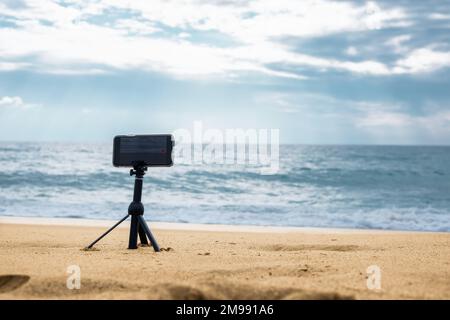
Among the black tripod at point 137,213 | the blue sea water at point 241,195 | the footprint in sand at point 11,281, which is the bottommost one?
the blue sea water at point 241,195

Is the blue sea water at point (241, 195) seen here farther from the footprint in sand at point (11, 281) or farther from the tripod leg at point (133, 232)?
the footprint in sand at point (11, 281)

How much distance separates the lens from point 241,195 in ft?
65.8

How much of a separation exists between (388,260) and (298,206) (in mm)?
12264

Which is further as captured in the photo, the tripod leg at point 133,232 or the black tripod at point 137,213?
the tripod leg at point 133,232

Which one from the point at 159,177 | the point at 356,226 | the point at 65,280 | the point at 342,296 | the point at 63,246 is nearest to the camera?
the point at 342,296

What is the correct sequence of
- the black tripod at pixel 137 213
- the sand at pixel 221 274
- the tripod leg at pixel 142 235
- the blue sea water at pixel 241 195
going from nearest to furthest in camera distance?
1. the sand at pixel 221 274
2. the black tripod at pixel 137 213
3. the tripod leg at pixel 142 235
4. the blue sea water at pixel 241 195

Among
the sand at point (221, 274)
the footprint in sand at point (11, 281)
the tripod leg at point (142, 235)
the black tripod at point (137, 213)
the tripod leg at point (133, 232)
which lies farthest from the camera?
the tripod leg at point (142, 235)

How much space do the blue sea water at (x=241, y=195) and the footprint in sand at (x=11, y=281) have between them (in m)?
8.82

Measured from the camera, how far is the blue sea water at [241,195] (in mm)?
13602

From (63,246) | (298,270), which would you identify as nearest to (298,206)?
(63,246)

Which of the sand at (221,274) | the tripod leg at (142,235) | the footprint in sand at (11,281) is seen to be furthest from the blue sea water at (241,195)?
the footprint in sand at (11,281)

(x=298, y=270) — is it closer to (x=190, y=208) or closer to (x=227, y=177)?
(x=190, y=208)

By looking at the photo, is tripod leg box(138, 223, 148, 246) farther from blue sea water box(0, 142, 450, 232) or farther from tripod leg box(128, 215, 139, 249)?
blue sea water box(0, 142, 450, 232)

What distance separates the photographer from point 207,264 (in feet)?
14.3
